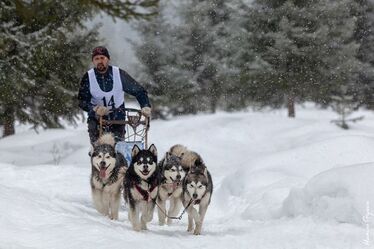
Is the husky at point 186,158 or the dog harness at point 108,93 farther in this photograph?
the dog harness at point 108,93

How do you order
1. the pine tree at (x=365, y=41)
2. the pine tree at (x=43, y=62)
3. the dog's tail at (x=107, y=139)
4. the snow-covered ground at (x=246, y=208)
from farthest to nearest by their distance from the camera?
the pine tree at (x=365, y=41) → the pine tree at (x=43, y=62) → the dog's tail at (x=107, y=139) → the snow-covered ground at (x=246, y=208)

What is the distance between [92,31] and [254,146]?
655 cm

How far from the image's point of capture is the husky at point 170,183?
20.9 ft

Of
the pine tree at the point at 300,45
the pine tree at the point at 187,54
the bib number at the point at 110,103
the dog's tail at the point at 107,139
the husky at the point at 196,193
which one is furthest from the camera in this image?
the pine tree at the point at 187,54

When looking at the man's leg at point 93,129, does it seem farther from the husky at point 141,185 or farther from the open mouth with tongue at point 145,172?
the open mouth with tongue at point 145,172

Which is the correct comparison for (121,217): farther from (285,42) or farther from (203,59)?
(203,59)

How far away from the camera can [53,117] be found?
51.2 feet

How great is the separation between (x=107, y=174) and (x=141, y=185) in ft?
2.38

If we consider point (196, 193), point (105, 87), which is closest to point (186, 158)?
point (196, 193)

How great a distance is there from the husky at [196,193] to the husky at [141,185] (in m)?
0.42

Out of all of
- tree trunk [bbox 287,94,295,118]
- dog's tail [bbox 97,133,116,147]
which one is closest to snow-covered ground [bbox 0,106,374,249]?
dog's tail [bbox 97,133,116,147]

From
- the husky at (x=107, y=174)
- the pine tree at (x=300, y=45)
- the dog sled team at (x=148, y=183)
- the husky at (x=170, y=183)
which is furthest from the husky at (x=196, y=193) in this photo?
the pine tree at (x=300, y=45)

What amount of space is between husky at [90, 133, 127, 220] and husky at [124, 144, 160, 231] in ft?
1.42

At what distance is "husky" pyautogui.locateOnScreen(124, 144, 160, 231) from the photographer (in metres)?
5.93
